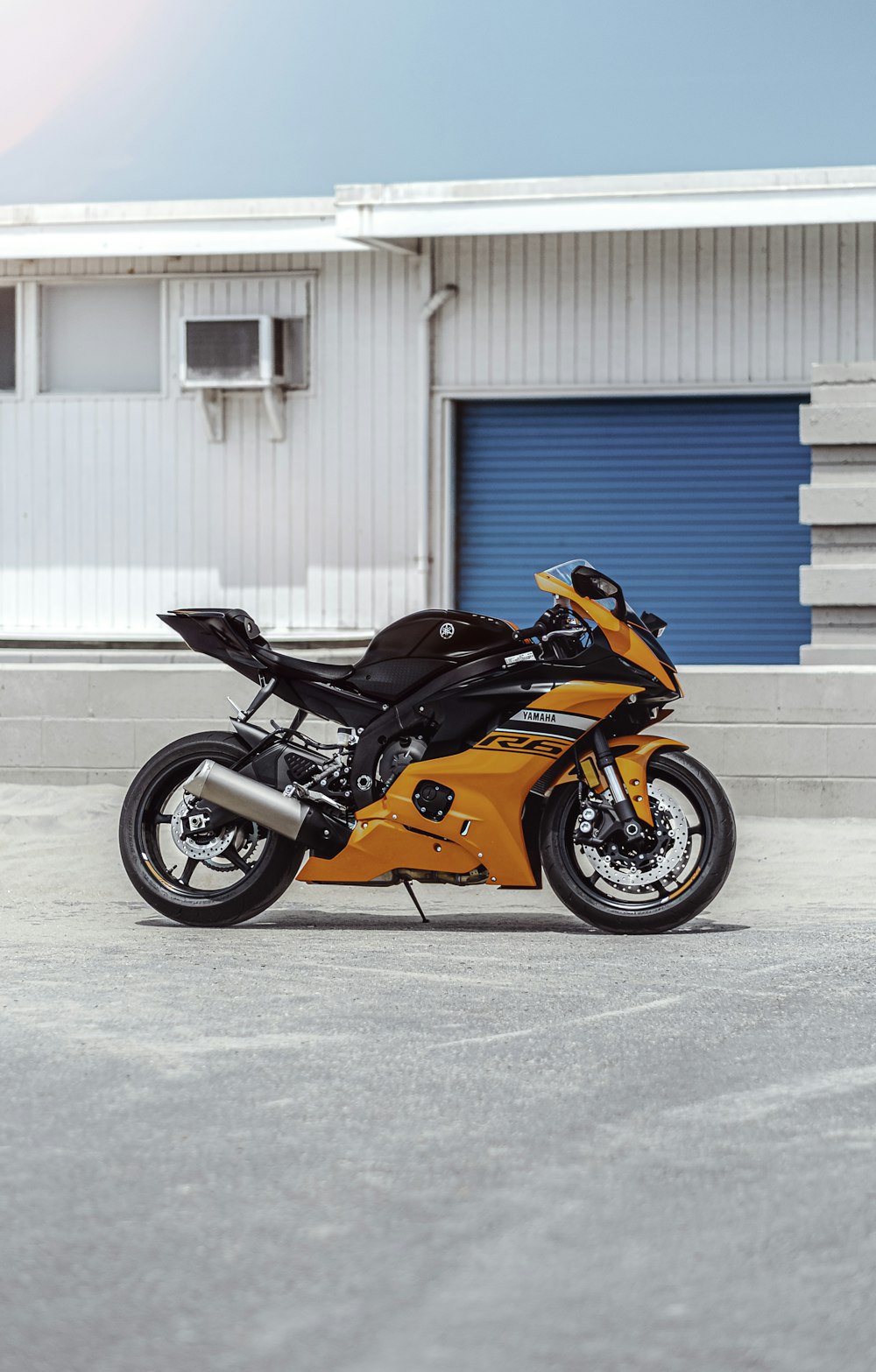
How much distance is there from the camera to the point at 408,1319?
3.16 m

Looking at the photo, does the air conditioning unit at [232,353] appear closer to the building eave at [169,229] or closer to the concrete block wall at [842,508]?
the building eave at [169,229]

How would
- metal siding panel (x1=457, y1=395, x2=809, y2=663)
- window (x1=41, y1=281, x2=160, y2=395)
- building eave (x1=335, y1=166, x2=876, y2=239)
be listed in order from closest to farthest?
1. building eave (x1=335, y1=166, x2=876, y2=239)
2. metal siding panel (x1=457, y1=395, x2=809, y2=663)
3. window (x1=41, y1=281, x2=160, y2=395)

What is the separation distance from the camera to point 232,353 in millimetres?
15258

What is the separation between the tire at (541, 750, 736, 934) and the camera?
702 centimetres

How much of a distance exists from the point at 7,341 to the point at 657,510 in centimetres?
587

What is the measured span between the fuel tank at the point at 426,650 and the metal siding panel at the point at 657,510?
324 inches

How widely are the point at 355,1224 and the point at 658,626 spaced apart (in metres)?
4.06

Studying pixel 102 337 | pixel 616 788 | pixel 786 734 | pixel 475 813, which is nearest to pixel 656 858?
pixel 616 788

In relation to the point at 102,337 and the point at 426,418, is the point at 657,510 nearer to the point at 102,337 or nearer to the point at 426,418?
the point at 426,418

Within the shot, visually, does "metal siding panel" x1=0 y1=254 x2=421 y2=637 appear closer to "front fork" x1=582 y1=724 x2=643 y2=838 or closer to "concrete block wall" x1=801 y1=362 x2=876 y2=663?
"concrete block wall" x1=801 y1=362 x2=876 y2=663

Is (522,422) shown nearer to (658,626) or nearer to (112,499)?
(112,499)

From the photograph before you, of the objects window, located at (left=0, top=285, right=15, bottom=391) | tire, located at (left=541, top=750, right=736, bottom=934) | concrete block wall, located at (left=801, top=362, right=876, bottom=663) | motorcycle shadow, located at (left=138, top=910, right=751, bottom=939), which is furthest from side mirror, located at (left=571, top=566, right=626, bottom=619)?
window, located at (left=0, top=285, right=15, bottom=391)

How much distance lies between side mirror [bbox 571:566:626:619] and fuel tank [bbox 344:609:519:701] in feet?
1.03

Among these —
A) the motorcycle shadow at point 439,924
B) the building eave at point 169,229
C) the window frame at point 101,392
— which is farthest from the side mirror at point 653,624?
the window frame at point 101,392
